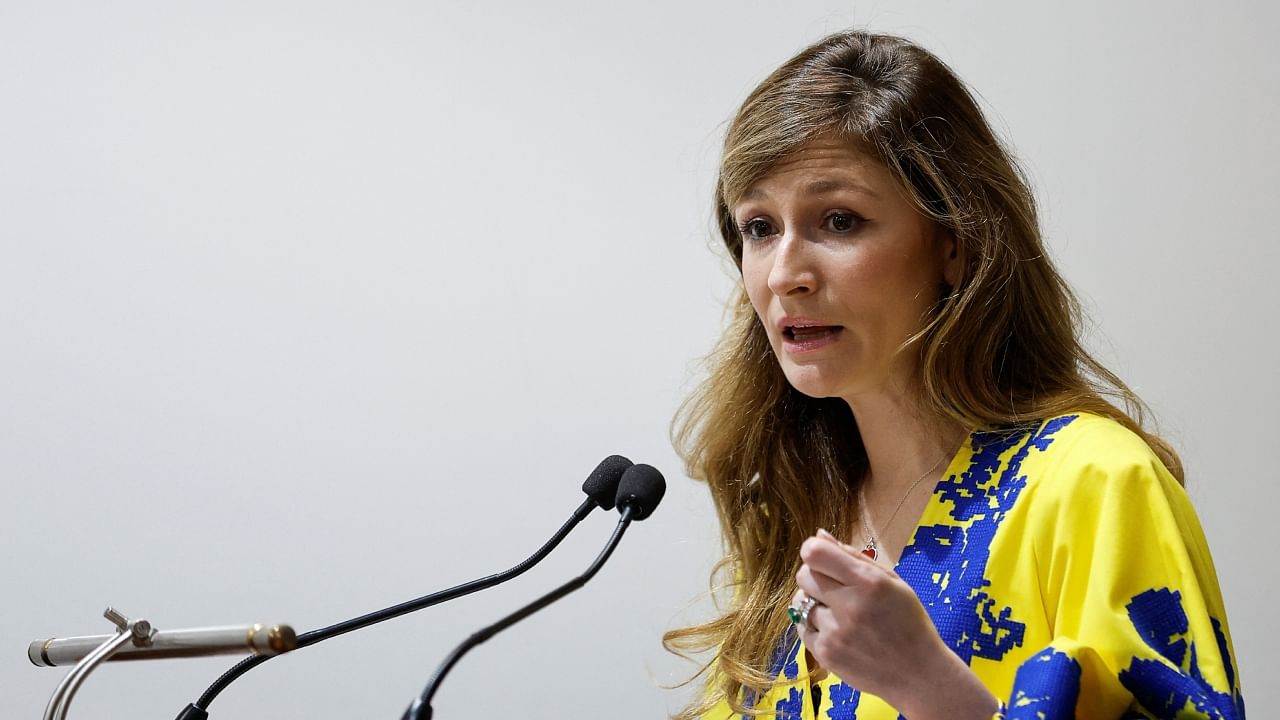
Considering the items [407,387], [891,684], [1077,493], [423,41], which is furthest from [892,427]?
[423,41]

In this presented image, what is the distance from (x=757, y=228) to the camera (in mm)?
1279

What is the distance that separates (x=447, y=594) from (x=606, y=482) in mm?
193

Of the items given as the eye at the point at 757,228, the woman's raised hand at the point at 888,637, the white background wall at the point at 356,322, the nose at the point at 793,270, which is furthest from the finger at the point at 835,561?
the white background wall at the point at 356,322

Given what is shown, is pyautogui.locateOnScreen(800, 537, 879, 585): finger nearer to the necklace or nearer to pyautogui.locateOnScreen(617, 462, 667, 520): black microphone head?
pyautogui.locateOnScreen(617, 462, 667, 520): black microphone head

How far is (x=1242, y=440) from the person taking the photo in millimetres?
1578

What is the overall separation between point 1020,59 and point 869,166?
2.16 ft

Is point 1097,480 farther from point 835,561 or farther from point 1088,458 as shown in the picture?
point 835,561

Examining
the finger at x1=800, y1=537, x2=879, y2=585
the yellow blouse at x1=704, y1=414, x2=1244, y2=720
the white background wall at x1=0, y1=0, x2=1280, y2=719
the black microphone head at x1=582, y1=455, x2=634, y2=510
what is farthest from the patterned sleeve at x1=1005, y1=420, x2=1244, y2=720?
the white background wall at x1=0, y1=0, x2=1280, y2=719

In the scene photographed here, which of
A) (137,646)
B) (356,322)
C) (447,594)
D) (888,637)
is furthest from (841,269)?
(356,322)

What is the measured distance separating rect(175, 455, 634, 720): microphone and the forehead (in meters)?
0.36

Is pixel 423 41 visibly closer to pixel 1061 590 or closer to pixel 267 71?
pixel 267 71

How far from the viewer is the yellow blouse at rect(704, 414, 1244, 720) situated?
90cm

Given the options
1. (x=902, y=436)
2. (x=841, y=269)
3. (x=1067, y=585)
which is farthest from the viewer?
(x=902, y=436)

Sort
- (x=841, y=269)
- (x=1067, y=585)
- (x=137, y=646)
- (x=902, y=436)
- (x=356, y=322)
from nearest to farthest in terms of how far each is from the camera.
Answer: (x=137, y=646), (x=1067, y=585), (x=841, y=269), (x=902, y=436), (x=356, y=322)
